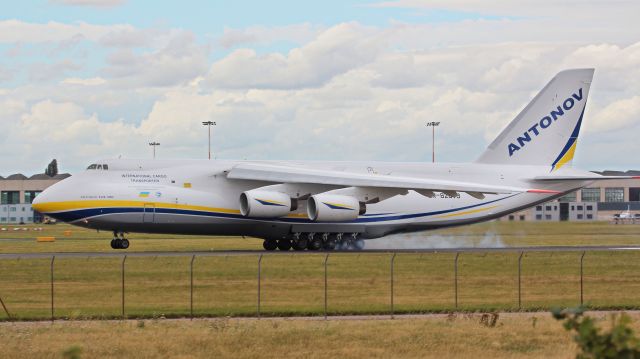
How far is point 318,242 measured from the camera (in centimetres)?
5053

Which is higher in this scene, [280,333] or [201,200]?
[201,200]

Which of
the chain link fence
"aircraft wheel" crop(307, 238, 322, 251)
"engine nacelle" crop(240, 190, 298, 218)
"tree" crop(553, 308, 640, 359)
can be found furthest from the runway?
"tree" crop(553, 308, 640, 359)

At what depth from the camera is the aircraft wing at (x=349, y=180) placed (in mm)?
48312

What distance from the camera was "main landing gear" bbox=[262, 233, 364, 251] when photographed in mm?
50281

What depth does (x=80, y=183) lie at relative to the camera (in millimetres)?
46625

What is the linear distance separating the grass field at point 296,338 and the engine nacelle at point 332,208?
68.9 feet

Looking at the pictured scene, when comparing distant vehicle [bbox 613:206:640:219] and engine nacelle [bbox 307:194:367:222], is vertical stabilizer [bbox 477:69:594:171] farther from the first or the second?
distant vehicle [bbox 613:206:640:219]

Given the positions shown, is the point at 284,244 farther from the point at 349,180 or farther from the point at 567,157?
the point at 567,157

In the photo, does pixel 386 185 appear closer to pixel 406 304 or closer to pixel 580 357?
pixel 406 304

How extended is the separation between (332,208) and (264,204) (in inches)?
121

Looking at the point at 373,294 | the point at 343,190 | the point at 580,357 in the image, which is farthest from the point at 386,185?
the point at 580,357

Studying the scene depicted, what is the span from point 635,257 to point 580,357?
3469 centimetres

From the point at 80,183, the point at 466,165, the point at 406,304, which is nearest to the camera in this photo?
the point at 406,304

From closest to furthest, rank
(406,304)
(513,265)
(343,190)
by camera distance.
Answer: (406,304)
(513,265)
(343,190)
